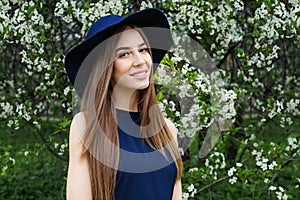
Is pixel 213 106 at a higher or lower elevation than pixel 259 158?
higher

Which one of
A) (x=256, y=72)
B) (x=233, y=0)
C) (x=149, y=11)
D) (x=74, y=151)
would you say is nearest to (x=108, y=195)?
(x=74, y=151)

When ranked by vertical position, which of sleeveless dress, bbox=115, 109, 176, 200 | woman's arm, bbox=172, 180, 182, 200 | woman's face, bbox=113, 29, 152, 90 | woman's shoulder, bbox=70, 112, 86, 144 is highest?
woman's face, bbox=113, 29, 152, 90

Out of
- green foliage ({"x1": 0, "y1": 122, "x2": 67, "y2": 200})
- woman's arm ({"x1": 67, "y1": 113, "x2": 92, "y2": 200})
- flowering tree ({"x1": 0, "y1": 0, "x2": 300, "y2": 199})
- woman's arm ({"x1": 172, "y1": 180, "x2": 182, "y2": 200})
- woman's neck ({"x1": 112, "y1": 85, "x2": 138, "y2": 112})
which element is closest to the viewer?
woman's arm ({"x1": 67, "y1": 113, "x2": 92, "y2": 200})

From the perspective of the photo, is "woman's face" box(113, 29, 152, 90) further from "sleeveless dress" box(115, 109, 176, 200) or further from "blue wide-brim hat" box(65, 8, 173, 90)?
"sleeveless dress" box(115, 109, 176, 200)

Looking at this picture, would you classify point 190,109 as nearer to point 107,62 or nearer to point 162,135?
point 162,135

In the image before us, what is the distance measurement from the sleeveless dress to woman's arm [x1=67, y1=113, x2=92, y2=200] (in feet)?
0.41

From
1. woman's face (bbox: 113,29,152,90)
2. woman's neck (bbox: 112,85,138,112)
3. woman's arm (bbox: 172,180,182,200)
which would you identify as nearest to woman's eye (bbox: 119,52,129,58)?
woman's face (bbox: 113,29,152,90)

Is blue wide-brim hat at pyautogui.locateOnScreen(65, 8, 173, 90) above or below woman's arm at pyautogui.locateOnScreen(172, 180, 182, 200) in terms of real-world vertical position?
above

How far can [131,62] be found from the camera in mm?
1914

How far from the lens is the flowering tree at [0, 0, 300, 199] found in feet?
10.6

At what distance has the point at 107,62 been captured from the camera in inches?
74.6

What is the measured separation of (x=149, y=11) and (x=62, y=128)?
1.48 m

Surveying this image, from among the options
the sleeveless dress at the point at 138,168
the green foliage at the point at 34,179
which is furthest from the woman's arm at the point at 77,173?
the green foliage at the point at 34,179

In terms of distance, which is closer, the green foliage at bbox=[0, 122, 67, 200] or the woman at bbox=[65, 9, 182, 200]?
the woman at bbox=[65, 9, 182, 200]
